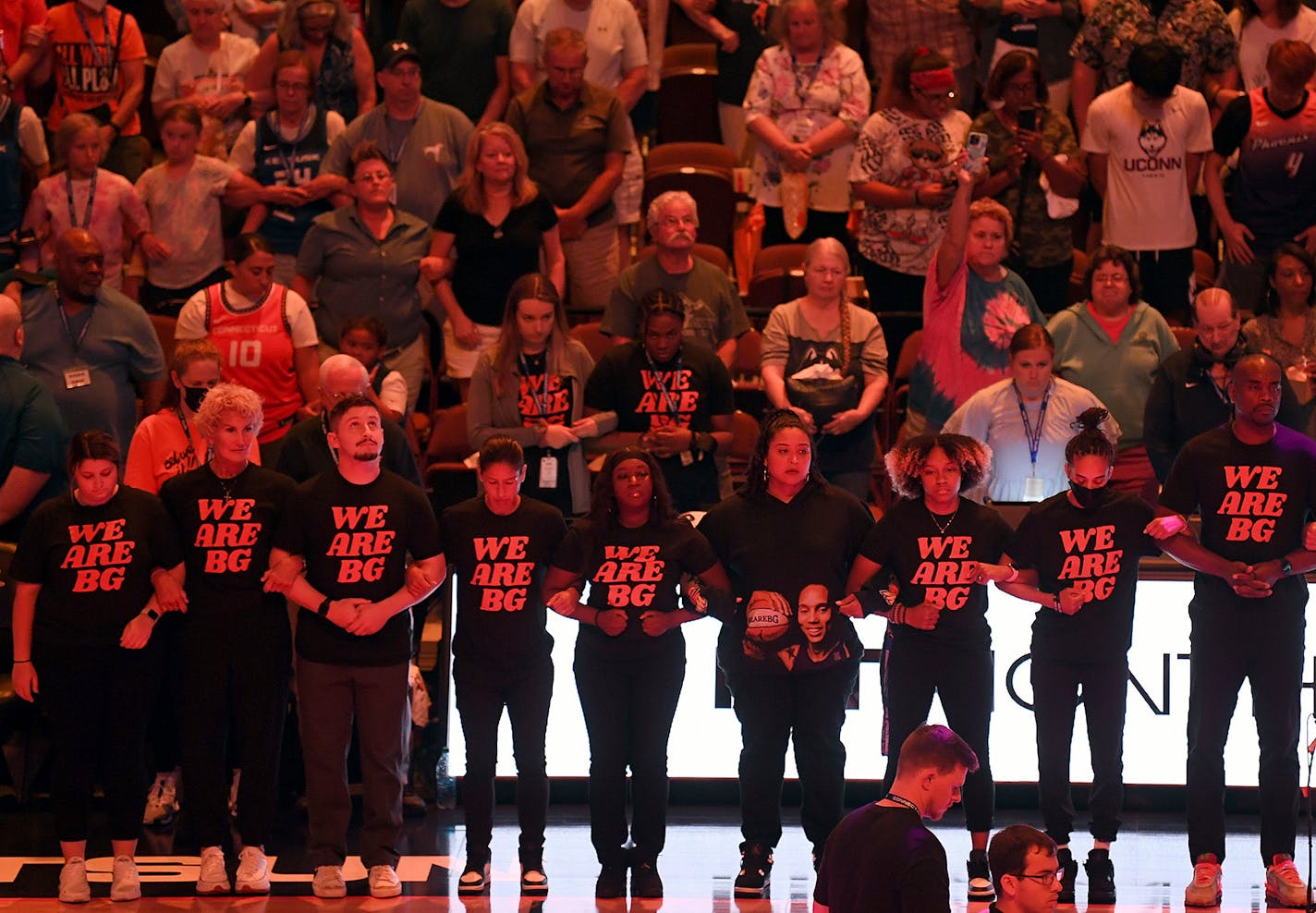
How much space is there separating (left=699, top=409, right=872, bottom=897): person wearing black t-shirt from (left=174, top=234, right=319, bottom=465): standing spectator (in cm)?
232

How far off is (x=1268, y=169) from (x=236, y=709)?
5.59m

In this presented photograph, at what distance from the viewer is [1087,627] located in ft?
23.3

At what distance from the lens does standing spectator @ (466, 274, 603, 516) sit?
8.18 m

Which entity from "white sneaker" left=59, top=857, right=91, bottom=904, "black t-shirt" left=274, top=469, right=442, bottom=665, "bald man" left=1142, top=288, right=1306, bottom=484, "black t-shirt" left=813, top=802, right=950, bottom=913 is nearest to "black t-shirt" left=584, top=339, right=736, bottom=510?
"black t-shirt" left=274, top=469, right=442, bottom=665

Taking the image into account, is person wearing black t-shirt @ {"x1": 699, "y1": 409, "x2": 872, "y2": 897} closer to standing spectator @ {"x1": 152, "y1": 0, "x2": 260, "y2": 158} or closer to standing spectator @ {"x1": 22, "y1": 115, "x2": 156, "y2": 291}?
standing spectator @ {"x1": 22, "y1": 115, "x2": 156, "y2": 291}

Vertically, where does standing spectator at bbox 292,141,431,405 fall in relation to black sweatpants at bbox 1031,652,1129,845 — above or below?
above

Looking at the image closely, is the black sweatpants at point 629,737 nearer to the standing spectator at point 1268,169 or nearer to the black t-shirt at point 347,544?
the black t-shirt at point 347,544

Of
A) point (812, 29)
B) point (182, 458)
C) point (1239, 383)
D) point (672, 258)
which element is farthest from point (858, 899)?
point (812, 29)

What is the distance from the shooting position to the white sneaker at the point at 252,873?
709 centimetres

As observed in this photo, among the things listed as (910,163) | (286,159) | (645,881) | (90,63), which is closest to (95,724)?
(645,881)

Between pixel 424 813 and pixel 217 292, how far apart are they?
97.8 inches

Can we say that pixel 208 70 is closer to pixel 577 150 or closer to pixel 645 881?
pixel 577 150

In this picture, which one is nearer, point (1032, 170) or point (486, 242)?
point (486, 242)

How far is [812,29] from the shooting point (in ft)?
31.9
